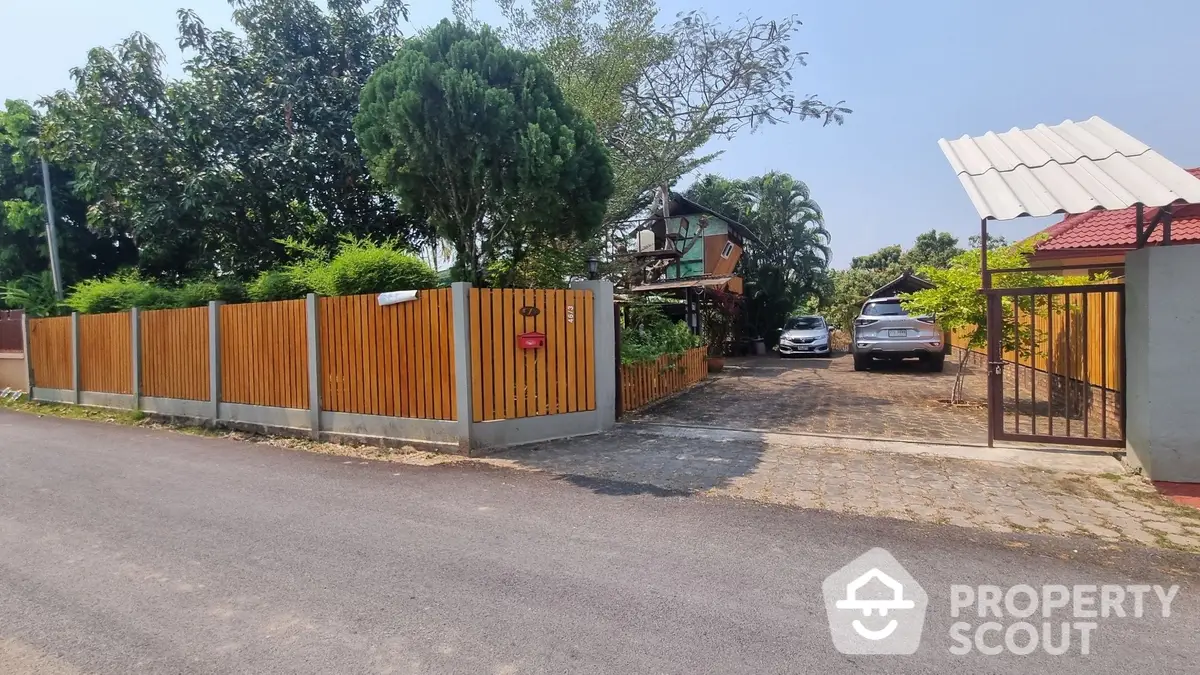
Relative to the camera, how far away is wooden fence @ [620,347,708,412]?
937 centimetres

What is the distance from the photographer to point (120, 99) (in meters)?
11.8

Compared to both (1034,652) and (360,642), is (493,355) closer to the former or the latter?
(360,642)

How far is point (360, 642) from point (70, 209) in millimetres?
20037

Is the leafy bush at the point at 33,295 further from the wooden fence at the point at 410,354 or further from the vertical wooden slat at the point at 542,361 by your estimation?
the vertical wooden slat at the point at 542,361

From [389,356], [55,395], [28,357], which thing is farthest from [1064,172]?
[28,357]

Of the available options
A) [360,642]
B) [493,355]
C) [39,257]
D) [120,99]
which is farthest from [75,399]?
[360,642]

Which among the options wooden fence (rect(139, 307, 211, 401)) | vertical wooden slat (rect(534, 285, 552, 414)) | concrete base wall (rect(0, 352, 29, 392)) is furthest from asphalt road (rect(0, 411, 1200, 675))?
concrete base wall (rect(0, 352, 29, 392))

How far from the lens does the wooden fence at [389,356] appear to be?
288 inches

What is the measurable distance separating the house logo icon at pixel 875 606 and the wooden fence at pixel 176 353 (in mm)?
10075

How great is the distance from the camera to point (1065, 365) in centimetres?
633

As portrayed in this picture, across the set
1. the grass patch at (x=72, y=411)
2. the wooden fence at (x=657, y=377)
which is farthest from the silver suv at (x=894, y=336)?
the grass patch at (x=72, y=411)

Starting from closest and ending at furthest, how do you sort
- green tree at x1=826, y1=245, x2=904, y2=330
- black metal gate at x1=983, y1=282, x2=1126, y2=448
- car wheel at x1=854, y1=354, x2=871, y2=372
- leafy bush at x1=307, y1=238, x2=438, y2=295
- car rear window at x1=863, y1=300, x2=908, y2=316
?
black metal gate at x1=983, y1=282, x2=1126, y2=448
leafy bush at x1=307, y1=238, x2=438, y2=295
car rear window at x1=863, y1=300, x2=908, y2=316
car wheel at x1=854, y1=354, x2=871, y2=372
green tree at x1=826, y1=245, x2=904, y2=330

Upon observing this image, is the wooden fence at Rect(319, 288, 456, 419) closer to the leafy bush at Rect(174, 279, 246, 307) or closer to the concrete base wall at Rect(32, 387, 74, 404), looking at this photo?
the leafy bush at Rect(174, 279, 246, 307)

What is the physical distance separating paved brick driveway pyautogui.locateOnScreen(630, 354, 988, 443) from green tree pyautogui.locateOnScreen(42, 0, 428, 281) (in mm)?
6884
